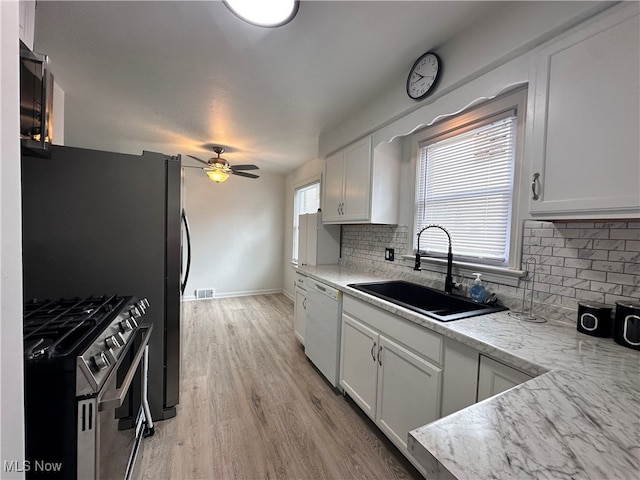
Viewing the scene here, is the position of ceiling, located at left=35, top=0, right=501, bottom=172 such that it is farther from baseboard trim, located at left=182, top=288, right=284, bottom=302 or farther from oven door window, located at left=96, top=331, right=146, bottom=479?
baseboard trim, located at left=182, top=288, right=284, bottom=302

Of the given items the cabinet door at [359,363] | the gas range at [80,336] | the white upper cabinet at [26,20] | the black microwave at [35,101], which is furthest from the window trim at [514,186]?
the white upper cabinet at [26,20]

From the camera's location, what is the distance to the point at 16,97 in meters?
0.49

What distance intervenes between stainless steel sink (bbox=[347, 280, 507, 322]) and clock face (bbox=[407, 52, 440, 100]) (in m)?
1.35

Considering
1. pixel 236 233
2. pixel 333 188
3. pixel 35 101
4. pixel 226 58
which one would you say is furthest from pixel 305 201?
pixel 35 101

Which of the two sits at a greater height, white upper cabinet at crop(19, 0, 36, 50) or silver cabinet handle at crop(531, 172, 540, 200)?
white upper cabinet at crop(19, 0, 36, 50)

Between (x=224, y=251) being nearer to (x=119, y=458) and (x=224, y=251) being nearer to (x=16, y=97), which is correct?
(x=119, y=458)

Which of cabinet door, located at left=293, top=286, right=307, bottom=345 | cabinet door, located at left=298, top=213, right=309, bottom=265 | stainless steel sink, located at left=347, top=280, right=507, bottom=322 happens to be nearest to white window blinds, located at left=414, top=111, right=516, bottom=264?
stainless steel sink, located at left=347, top=280, right=507, bottom=322

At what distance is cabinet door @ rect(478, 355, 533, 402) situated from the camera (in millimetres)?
985

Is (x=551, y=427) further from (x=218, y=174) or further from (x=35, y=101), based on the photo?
(x=218, y=174)

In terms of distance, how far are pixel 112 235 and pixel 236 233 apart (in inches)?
139

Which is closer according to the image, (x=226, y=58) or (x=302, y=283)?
(x=226, y=58)

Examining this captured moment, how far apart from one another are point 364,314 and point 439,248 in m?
0.85

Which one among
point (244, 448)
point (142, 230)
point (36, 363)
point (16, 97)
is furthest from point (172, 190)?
point (244, 448)

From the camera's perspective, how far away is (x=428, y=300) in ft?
6.45
